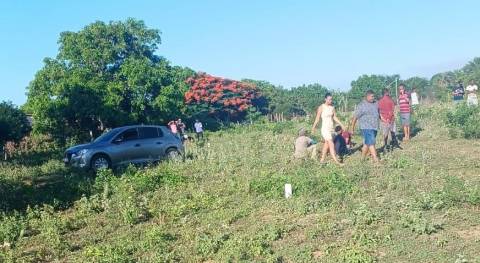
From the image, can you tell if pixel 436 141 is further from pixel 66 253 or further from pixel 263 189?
pixel 66 253

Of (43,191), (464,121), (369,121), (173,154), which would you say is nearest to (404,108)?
(464,121)

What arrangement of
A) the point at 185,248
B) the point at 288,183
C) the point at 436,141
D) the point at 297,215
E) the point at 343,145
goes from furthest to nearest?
the point at 436,141, the point at 343,145, the point at 288,183, the point at 297,215, the point at 185,248

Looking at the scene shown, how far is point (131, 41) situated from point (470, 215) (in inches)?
1263

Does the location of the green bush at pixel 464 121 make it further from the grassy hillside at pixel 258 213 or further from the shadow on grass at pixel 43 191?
the shadow on grass at pixel 43 191

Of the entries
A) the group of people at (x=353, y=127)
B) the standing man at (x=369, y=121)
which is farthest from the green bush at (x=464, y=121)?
the standing man at (x=369, y=121)

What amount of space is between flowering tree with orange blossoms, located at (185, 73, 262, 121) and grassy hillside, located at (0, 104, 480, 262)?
37436mm

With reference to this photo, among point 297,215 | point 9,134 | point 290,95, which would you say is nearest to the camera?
point 297,215

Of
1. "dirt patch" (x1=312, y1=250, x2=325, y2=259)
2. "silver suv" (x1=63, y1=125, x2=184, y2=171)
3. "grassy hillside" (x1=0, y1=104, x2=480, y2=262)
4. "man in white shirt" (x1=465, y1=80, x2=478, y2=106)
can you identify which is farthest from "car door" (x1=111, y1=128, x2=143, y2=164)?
"man in white shirt" (x1=465, y1=80, x2=478, y2=106)

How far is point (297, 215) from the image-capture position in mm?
8719

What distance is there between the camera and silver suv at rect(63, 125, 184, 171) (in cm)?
1619

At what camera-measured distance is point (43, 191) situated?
12.8m

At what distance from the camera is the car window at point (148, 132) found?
1720 centimetres

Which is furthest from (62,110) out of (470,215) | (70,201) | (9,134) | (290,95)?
(290,95)

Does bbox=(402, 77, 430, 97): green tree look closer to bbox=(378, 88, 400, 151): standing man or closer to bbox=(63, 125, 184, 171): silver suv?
bbox=(378, 88, 400, 151): standing man
